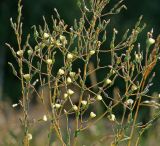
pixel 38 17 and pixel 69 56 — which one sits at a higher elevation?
pixel 69 56

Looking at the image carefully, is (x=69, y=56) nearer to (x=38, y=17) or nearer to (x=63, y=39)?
(x=63, y=39)

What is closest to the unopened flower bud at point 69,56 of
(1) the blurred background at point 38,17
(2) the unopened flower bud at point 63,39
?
(2) the unopened flower bud at point 63,39

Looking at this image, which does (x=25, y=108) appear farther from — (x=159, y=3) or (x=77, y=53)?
(x=159, y=3)

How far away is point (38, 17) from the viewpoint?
21.6m

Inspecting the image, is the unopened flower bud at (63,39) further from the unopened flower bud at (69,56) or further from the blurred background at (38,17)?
the blurred background at (38,17)

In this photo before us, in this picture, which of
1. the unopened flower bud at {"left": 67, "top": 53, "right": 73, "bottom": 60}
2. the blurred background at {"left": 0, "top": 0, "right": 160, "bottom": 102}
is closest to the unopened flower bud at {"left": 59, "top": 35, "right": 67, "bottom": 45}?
the unopened flower bud at {"left": 67, "top": 53, "right": 73, "bottom": 60}

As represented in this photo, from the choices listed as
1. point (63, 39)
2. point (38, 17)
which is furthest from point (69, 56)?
point (38, 17)

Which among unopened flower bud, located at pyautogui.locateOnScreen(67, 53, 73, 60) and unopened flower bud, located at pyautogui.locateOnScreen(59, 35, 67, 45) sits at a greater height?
unopened flower bud, located at pyautogui.locateOnScreen(59, 35, 67, 45)

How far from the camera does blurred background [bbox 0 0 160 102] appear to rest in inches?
838

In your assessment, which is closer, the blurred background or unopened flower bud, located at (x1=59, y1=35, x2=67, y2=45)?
unopened flower bud, located at (x1=59, y1=35, x2=67, y2=45)

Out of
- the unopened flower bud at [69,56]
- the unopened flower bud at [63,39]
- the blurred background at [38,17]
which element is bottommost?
the blurred background at [38,17]

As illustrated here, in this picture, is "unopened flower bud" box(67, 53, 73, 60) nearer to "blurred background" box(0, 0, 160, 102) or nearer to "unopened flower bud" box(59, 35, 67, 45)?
"unopened flower bud" box(59, 35, 67, 45)

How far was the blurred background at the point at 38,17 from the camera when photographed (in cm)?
2128

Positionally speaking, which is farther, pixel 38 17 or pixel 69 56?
pixel 38 17
